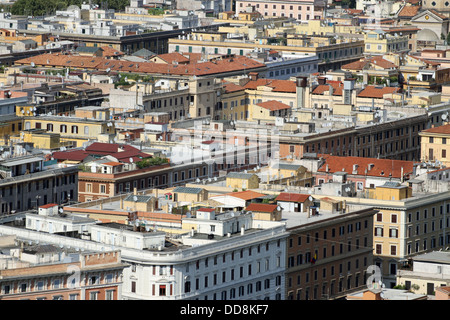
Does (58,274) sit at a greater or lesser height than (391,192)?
greater

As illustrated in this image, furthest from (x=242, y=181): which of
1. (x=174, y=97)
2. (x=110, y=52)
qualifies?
(x=110, y=52)

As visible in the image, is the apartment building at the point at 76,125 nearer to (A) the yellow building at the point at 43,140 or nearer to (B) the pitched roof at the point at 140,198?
(A) the yellow building at the point at 43,140

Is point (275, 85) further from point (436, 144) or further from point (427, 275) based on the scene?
point (427, 275)

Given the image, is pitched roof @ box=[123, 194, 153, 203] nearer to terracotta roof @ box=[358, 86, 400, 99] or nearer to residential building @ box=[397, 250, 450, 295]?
residential building @ box=[397, 250, 450, 295]

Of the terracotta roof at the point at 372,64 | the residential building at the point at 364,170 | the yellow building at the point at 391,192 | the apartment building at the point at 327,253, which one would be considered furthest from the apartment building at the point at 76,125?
the terracotta roof at the point at 372,64

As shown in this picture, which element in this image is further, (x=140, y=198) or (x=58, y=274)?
(x=140, y=198)

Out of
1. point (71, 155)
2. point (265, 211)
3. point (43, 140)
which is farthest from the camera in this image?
point (43, 140)

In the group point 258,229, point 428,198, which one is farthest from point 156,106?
point 258,229
